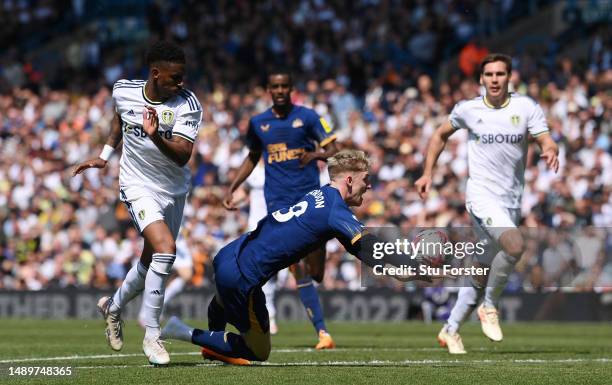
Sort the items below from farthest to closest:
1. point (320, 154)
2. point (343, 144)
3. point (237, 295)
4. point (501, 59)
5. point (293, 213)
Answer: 1. point (343, 144)
2. point (320, 154)
3. point (501, 59)
4. point (237, 295)
5. point (293, 213)

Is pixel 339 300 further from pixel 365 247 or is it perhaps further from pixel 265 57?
pixel 365 247

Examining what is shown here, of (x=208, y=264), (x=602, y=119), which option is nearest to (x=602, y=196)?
(x=602, y=119)

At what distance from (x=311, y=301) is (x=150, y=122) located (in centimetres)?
471

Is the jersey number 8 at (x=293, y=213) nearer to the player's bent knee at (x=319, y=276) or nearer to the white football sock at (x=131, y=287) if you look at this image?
the white football sock at (x=131, y=287)

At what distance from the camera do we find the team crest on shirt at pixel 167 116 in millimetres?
10875

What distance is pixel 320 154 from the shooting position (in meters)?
13.9

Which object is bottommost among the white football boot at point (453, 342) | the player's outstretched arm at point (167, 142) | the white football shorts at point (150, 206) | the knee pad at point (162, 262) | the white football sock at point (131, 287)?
the white football boot at point (453, 342)

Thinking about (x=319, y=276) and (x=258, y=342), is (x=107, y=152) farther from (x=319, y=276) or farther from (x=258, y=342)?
(x=319, y=276)

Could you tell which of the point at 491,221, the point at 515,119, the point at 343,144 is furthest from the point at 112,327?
the point at 343,144

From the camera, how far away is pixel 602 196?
73.2 feet

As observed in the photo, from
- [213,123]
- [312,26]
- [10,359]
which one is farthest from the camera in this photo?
[312,26]

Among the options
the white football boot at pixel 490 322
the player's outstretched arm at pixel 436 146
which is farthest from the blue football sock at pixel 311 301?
the player's outstretched arm at pixel 436 146

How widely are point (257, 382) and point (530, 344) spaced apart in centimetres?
634

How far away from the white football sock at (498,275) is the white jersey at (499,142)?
60 cm
